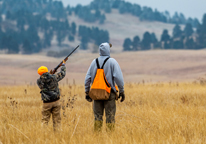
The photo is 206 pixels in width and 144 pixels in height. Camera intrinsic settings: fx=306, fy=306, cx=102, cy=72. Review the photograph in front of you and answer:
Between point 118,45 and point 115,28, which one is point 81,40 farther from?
point 115,28

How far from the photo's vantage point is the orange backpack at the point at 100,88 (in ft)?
15.9

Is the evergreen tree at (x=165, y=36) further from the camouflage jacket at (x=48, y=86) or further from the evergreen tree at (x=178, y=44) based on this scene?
the camouflage jacket at (x=48, y=86)

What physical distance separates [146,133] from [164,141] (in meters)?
0.54

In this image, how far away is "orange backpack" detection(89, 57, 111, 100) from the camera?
483 cm

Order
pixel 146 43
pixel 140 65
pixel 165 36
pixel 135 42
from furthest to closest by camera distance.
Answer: pixel 165 36, pixel 146 43, pixel 135 42, pixel 140 65

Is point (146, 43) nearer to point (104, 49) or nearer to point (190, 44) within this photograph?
point (190, 44)

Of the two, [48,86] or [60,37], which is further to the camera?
[60,37]

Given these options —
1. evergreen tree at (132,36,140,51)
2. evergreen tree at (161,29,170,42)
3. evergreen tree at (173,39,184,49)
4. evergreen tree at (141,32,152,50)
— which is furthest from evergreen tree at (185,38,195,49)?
evergreen tree at (132,36,140,51)

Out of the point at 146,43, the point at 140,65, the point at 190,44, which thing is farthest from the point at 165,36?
the point at 140,65

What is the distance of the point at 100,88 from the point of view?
4848 mm

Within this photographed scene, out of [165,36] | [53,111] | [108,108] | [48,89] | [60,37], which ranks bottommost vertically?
[53,111]

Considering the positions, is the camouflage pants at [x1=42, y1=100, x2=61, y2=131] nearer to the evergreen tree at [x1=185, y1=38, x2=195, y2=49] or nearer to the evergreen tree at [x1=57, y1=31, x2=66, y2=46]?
the evergreen tree at [x1=185, y1=38, x2=195, y2=49]

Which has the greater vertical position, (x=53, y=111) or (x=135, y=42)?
(x=135, y=42)

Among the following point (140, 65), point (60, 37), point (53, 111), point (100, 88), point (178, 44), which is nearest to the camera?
point (100, 88)
